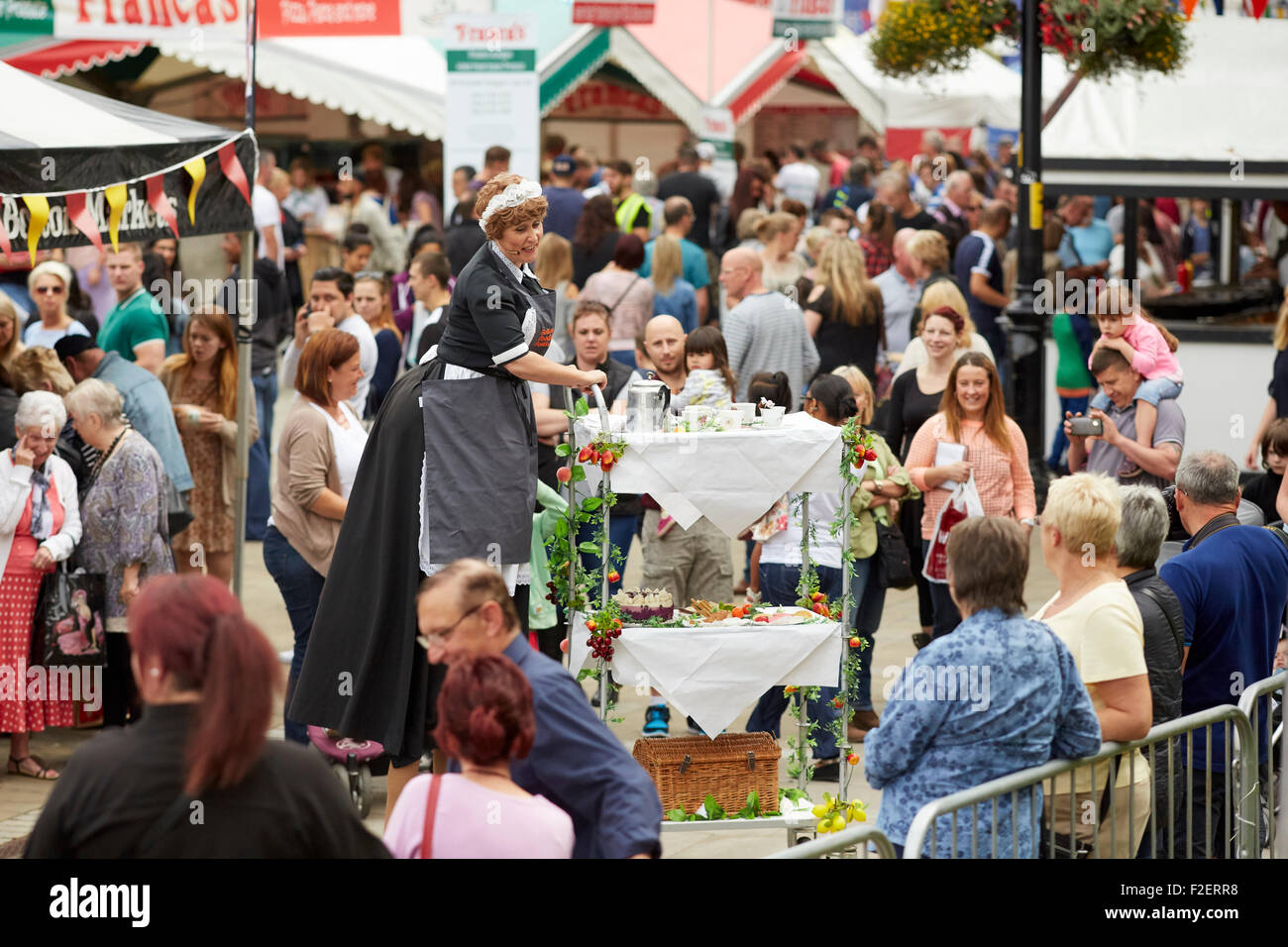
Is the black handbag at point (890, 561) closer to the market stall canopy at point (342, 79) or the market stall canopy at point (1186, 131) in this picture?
the market stall canopy at point (1186, 131)

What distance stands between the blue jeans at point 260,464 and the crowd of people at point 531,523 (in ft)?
0.09

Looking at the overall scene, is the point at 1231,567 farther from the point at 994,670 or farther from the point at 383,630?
the point at 383,630

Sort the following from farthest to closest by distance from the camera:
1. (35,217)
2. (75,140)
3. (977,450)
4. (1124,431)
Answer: (1124,431) → (977,450) → (75,140) → (35,217)

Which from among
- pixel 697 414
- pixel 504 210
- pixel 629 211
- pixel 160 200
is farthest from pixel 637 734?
pixel 629 211

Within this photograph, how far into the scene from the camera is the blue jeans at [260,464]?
11.1m

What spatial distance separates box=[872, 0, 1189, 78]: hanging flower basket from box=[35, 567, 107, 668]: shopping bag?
7.29 meters

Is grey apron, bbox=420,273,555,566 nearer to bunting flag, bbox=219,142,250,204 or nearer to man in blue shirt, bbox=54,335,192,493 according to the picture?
man in blue shirt, bbox=54,335,192,493

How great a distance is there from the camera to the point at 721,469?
5641 millimetres

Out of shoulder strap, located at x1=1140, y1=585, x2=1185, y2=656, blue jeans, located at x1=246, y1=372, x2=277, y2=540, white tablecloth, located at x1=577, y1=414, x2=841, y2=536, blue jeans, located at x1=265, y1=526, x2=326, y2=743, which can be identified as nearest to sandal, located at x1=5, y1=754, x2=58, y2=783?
blue jeans, located at x1=265, y1=526, x2=326, y2=743

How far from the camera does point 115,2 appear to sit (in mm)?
12688


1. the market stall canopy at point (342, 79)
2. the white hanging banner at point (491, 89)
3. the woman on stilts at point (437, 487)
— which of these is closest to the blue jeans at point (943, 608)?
the woman on stilts at point (437, 487)

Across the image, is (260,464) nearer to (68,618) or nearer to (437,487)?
(68,618)

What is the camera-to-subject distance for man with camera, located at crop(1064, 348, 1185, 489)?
772 centimetres

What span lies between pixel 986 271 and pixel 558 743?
957cm
